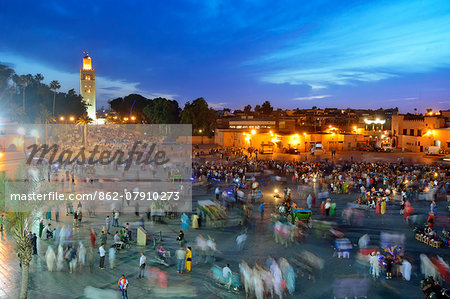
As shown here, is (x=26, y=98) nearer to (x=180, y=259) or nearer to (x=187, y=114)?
(x=187, y=114)

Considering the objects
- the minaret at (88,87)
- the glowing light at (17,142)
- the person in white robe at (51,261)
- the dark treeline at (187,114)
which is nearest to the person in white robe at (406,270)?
the person in white robe at (51,261)

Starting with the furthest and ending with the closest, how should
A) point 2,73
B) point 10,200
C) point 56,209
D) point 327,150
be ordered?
point 2,73 < point 327,150 < point 56,209 < point 10,200

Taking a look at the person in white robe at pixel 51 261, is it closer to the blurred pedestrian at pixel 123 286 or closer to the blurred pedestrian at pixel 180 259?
the blurred pedestrian at pixel 123 286

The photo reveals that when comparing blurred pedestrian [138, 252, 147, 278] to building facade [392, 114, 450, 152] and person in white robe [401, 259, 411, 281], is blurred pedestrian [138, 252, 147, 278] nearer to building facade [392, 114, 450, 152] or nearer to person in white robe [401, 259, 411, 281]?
person in white robe [401, 259, 411, 281]

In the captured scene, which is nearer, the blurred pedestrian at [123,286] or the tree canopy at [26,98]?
the blurred pedestrian at [123,286]

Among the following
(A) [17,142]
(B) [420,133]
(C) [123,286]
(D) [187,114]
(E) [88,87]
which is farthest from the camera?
(E) [88,87]

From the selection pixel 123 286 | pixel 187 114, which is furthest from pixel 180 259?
pixel 187 114

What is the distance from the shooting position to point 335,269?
36.7ft

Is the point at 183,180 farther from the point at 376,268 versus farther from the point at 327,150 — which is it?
the point at 327,150

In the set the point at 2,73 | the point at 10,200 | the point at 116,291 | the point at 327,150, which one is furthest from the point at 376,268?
the point at 2,73

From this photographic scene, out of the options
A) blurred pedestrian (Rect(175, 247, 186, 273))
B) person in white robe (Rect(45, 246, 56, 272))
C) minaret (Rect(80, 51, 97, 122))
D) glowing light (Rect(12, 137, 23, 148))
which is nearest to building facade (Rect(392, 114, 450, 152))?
blurred pedestrian (Rect(175, 247, 186, 273))

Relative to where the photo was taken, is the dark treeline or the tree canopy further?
the dark treeline

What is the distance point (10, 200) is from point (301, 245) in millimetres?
10074

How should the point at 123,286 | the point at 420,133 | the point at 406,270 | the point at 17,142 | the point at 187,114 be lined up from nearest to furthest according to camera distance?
1. the point at 123,286
2. the point at 406,270
3. the point at 17,142
4. the point at 420,133
5. the point at 187,114
